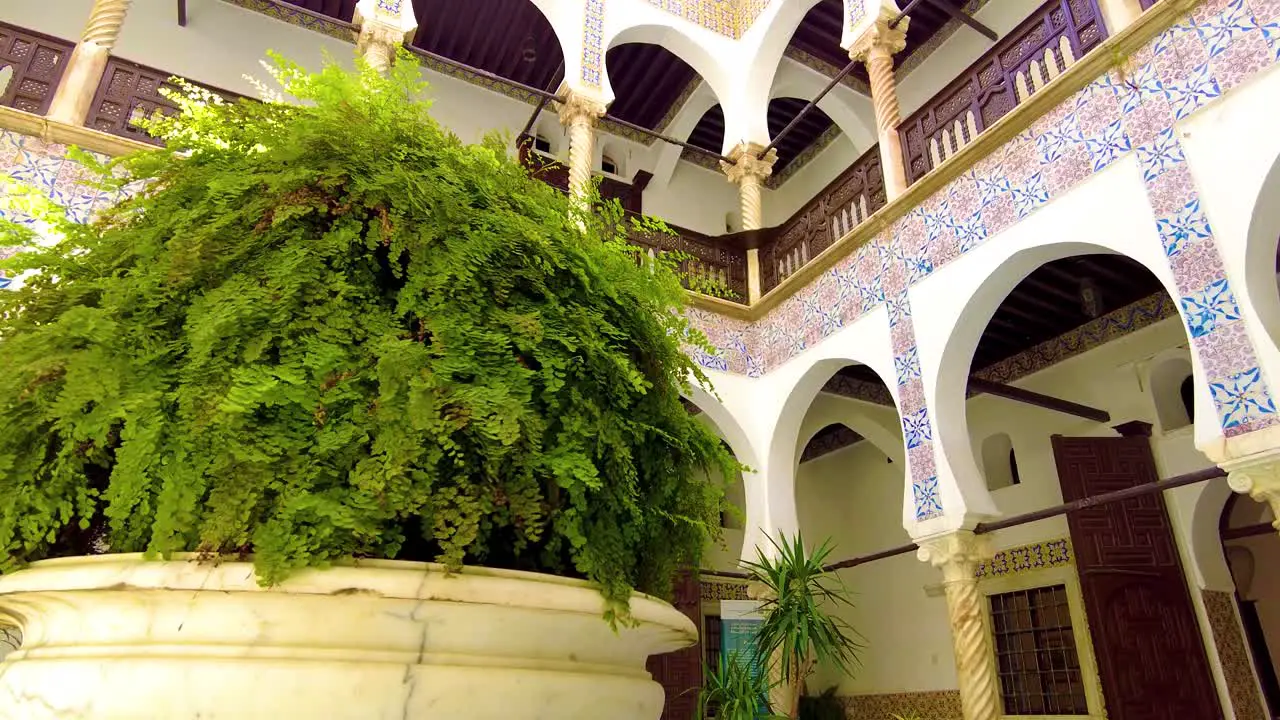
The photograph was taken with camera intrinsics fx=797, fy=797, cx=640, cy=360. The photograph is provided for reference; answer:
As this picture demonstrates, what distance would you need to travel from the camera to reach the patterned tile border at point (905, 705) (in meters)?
8.93

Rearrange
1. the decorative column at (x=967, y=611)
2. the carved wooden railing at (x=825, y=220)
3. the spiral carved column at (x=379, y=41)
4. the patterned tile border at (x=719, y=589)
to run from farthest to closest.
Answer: the patterned tile border at (x=719, y=589), the spiral carved column at (x=379, y=41), the carved wooden railing at (x=825, y=220), the decorative column at (x=967, y=611)

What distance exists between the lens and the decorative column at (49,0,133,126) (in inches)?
234

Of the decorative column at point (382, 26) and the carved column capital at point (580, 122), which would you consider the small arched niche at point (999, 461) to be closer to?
the carved column capital at point (580, 122)

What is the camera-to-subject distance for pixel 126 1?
22.0ft

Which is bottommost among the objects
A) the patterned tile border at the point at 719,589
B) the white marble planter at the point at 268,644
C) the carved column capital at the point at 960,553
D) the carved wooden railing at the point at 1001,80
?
the white marble planter at the point at 268,644

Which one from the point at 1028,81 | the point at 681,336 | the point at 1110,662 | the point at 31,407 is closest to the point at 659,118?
the point at 1028,81

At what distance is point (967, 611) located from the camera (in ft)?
18.8

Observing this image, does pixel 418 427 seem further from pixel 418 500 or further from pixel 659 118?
pixel 659 118

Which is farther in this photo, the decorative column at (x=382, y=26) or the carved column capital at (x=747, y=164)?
the carved column capital at (x=747, y=164)

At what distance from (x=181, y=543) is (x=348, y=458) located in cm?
24

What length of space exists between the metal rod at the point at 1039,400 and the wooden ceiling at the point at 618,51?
4814mm

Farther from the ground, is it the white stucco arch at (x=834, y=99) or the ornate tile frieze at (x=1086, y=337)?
the white stucco arch at (x=834, y=99)

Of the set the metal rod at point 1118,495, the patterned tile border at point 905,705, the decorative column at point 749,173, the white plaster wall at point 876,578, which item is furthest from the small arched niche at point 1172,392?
the decorative column at point 749,173

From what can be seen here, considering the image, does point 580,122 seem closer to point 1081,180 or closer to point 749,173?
point 749,173
